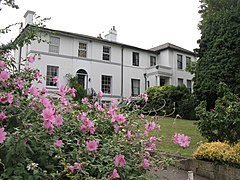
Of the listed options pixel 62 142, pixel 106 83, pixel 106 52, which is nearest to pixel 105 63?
pixel 106 52

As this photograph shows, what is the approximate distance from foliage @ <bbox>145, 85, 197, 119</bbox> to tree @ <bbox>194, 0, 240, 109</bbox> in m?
2.50

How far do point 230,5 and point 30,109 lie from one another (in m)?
16.4

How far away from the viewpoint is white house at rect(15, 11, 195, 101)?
18.8 m

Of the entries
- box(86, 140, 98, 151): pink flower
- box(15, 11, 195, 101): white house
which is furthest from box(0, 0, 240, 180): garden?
box(15, 11, 195, 101): white house

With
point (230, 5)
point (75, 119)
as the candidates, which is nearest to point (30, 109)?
point (75, 119)

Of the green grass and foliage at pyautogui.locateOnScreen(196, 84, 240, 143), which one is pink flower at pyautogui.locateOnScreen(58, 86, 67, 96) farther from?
foliage at pyautogui.locateOnScreen(196, 84, 240, 143)

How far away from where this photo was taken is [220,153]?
4613 millimetres

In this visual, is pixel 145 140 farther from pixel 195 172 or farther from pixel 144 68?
pixel 144 68

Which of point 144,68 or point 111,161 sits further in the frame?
point 144,68

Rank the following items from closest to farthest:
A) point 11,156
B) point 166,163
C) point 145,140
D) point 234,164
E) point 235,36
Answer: point 11,156, point 166,163, point 145,140, point 234,164, point 235,36

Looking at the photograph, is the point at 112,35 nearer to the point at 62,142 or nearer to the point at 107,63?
the point at 107,63

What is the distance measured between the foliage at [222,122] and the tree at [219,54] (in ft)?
25.7

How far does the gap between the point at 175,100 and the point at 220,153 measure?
14.6 metres

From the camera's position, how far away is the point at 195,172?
16.1ft
